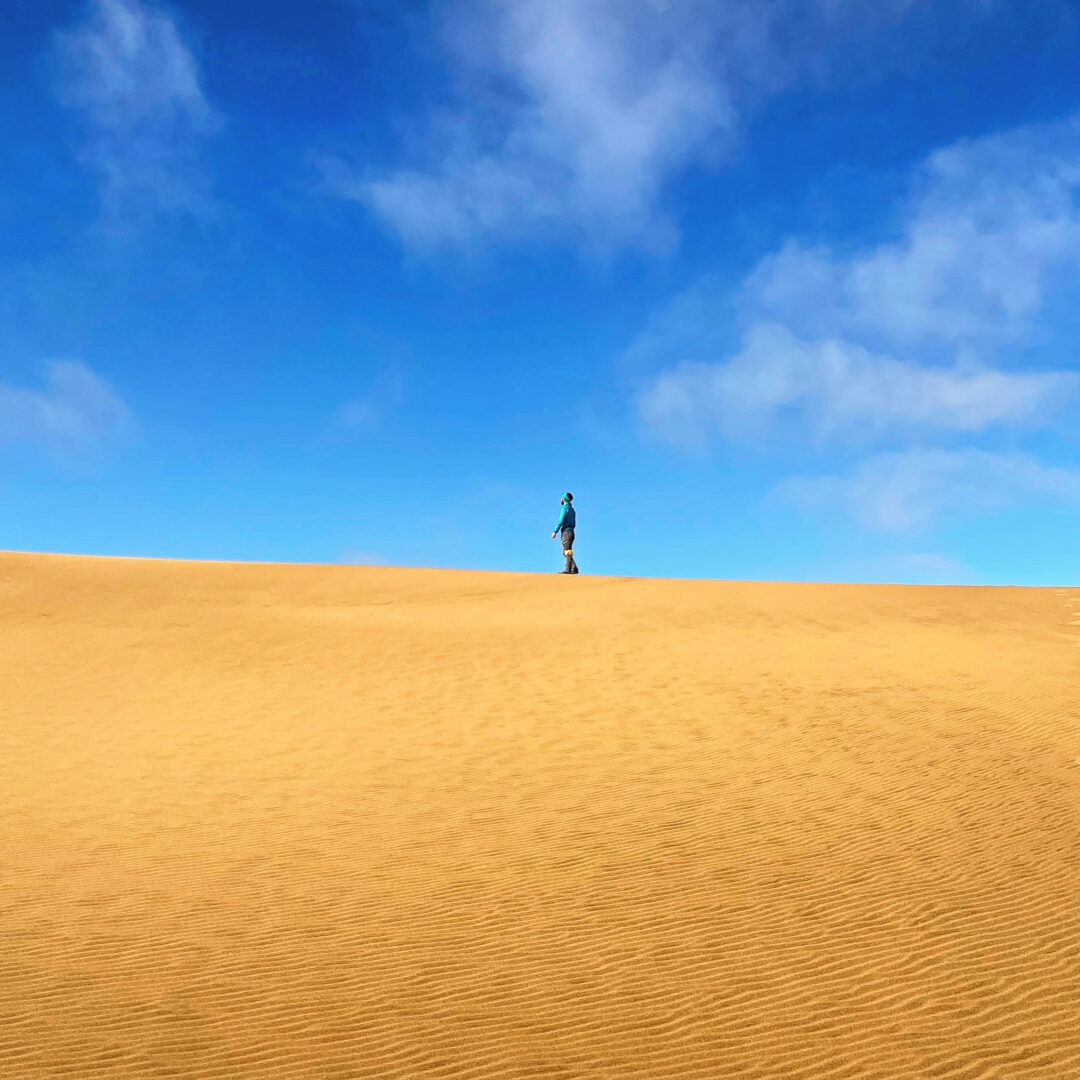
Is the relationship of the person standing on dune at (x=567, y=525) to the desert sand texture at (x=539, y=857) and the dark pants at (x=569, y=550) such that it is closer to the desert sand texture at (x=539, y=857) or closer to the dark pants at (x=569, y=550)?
the dark pants at (x=569, y=550)

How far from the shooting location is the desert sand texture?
17.5 ft

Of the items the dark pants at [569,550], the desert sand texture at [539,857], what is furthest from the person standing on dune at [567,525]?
the desert sand texture at [539,857]

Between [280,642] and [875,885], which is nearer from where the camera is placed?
[875,885]

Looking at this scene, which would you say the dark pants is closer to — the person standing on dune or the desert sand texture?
the person standing on dune

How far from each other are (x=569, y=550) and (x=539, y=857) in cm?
2026

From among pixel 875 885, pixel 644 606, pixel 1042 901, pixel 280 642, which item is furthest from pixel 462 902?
pixel 644 606

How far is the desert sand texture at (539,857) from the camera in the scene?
5.34 m

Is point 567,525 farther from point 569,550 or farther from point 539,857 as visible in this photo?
point 539,857

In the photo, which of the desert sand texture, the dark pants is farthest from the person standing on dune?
the desert sand texture

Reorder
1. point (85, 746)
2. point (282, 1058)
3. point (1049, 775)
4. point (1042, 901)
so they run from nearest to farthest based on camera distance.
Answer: point (282, 1058), point (1042, 901), point (1049, 775), point (85, 746)

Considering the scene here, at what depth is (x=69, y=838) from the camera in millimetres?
9555

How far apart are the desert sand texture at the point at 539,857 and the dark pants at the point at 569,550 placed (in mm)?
7718

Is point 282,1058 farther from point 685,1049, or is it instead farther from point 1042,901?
point 1042,901

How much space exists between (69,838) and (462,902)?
4.98m
